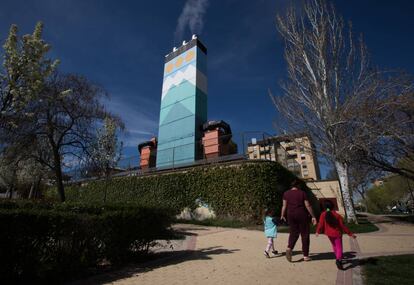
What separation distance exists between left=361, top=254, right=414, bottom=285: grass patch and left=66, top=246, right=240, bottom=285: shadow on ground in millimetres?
3155

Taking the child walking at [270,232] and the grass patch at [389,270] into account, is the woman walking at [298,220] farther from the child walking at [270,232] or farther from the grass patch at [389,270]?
the grass patch at [389,270]

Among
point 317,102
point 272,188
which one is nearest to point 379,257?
point 272,188

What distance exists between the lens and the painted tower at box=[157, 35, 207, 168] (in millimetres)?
21014

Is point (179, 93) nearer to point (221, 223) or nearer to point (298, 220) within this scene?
point (221, 223)

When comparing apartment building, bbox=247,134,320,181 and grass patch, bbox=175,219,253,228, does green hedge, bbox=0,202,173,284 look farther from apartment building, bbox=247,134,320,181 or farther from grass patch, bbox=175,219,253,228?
apartment building, bbox=247,134,320,181

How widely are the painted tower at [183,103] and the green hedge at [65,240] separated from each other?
13762 mm

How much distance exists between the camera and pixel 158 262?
5.82 metres

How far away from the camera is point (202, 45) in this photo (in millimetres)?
27469

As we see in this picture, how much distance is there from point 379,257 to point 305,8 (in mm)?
15659

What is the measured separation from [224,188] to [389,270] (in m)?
10.2

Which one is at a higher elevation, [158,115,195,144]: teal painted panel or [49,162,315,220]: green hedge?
[158,115,195,144]: teal painted panel

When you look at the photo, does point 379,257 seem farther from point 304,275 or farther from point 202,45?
point 202,45

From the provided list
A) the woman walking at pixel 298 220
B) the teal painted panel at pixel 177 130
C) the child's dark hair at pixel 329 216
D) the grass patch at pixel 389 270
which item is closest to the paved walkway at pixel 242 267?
the grass patch at pixel 389 270

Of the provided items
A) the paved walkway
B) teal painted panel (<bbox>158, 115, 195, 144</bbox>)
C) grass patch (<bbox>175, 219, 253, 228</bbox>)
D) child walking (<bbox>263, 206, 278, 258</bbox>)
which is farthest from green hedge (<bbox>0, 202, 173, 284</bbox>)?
teal painted panel (<bbox>158, 115, 195, 144</bbox>)
